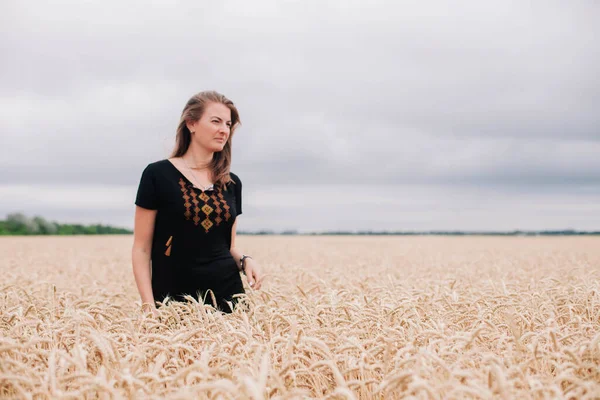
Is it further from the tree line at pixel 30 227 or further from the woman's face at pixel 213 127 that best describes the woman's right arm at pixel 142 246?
the tree line at pixel 30 227

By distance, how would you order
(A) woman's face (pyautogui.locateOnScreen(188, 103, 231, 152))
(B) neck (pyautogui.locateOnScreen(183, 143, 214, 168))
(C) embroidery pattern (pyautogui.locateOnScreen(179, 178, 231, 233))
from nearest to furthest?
(C) embroidery pattern (pyautogui.locateOnScreen(179, 178, 231, 233))
(A) woman's face (pyautogui.locateOnScreen(188, 103, 231, 152))
(B) neck (pyautogui.locateOnScreen(183, 143, 214, 168))

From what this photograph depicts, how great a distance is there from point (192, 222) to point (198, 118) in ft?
3.33

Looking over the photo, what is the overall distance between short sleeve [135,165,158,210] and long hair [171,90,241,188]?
626mm

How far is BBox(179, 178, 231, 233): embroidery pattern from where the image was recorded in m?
4.62

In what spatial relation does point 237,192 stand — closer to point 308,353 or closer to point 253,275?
point 253,275

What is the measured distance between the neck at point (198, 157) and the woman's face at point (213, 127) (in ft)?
0.46

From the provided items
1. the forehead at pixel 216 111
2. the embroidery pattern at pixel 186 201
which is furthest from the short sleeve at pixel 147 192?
the forehead at pixel 216 111

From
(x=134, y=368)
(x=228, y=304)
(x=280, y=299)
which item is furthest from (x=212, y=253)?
(x=134, y=368)

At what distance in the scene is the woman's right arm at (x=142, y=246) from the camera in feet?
14.9

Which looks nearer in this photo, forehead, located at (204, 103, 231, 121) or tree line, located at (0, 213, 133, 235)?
forehead, located at (204, 103, 231, 121)

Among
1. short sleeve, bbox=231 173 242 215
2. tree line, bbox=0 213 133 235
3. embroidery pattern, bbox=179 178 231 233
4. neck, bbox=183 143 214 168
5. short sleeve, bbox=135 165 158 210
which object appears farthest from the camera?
tree line, bbox=0 213 133 235

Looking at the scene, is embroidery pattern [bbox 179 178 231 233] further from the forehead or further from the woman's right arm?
the forehead

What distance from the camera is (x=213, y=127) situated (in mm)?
4711

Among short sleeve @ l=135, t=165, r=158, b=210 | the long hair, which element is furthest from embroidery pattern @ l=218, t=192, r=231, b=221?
short sleeve @ l=135, t=165, r=158, b=210
